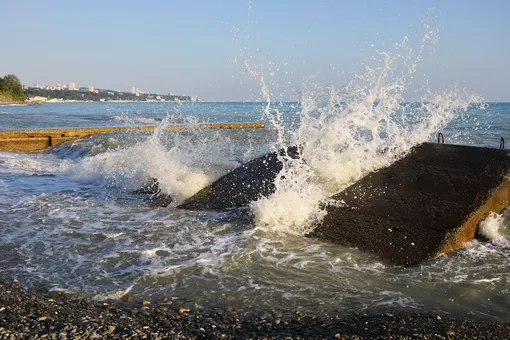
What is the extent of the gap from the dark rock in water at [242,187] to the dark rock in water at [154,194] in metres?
0.50

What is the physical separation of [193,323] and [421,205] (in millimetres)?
2916

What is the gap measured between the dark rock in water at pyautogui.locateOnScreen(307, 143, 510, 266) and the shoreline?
128cm

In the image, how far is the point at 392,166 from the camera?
237 inches

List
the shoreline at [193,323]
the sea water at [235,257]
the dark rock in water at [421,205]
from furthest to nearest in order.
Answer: the dark rock in water at [421,205]
the sea water at [235,257]
the shoreline at [193,323]

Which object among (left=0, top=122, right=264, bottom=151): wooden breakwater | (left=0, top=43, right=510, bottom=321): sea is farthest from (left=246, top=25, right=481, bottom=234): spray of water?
(left=0, top=122, right=264, bottom=151): wooden breakwater

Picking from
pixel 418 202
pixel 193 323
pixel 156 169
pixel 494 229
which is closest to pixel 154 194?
pixel 156 169

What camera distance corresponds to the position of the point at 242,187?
254 inches

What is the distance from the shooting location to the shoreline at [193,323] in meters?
2.99

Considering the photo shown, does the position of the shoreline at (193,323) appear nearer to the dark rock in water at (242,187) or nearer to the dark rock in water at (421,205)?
the dark rock in water at (421,205)

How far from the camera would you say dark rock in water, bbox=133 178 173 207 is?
23.2 ft

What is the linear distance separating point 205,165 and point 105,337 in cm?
549

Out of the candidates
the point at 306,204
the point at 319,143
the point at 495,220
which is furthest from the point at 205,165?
the point at 495,220

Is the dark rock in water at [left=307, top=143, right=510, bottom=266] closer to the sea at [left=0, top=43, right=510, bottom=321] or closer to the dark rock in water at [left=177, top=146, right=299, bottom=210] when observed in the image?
the sea at [left=0, top=43, right=510, bottom=321]

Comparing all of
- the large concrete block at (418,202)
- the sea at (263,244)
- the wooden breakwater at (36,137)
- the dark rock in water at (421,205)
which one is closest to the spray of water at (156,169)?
the sea at (263,244)
